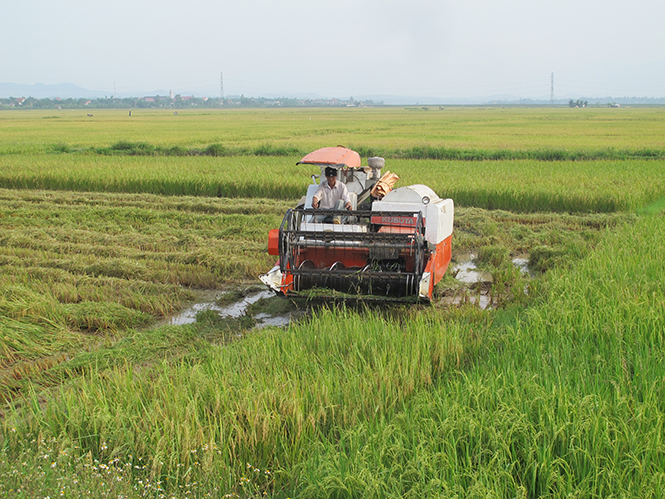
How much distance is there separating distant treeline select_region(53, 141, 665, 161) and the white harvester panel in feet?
52.2

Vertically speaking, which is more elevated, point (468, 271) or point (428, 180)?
point (428, 180)

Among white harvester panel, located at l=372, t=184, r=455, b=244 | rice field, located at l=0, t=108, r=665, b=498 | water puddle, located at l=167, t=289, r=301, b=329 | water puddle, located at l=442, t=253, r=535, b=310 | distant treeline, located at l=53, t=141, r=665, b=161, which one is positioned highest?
distant treeline, located at l=53, t=141, r=665, b=161

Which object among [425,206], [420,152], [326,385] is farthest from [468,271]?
[420,152]

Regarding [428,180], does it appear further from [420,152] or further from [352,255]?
[420,152]

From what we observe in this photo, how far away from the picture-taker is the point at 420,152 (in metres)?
23.2

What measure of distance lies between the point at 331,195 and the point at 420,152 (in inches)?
676

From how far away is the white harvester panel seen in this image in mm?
6195

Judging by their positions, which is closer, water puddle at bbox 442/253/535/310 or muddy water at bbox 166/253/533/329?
muddy water at bbox 166/253/533/329

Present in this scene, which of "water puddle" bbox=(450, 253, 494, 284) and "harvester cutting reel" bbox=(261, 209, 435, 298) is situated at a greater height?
"harvester cutting reel" bbox=(261, 209, 435, 298)

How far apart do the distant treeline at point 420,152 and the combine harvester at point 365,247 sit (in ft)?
52.3

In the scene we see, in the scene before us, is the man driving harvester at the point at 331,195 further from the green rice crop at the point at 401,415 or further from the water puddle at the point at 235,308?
the green rice crop at the point at 401,415

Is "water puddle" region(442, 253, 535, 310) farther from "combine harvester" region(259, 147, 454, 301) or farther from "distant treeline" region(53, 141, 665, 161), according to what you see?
"distant treeline" region(53, 141, 665, 161)

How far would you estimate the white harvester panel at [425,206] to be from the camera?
20.3 ft

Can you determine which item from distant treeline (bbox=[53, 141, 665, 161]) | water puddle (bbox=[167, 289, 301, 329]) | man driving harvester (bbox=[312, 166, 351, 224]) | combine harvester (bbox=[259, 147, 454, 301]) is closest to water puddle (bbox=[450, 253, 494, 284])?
combine harvester (bbox=[259, 147, 454, 301])
